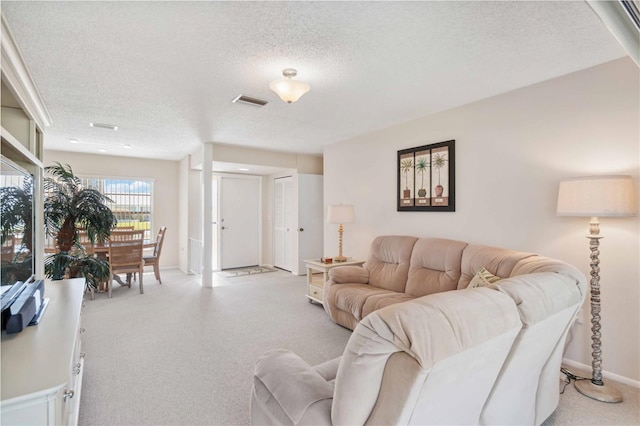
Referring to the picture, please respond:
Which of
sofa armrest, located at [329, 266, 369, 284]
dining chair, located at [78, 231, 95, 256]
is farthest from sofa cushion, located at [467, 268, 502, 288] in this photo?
dining chair, located at [78, 231, 95, 256]

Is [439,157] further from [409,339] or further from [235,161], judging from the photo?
[235,161]

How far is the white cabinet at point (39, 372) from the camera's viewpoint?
957 millimetres

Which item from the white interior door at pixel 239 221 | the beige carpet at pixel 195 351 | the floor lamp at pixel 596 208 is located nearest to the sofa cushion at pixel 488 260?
the floor lamp at pixel 596 208

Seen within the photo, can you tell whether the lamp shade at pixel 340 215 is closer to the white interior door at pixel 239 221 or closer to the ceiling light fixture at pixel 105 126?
the ceiling light fixture at pixel 105 126

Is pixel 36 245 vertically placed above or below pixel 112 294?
above

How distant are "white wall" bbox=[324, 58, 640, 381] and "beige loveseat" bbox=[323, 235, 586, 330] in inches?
13.0

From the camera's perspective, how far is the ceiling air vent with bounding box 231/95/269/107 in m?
3.06

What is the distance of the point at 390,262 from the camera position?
11.8ft

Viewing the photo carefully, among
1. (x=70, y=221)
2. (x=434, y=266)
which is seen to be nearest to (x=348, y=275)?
(x=434, y=266)

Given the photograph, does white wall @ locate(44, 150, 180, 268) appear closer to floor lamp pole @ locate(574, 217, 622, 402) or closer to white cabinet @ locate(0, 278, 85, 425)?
white cabinet @ locate(0, 278, 85, 425)

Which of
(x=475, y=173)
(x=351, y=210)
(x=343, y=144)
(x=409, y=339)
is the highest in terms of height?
(x=343, y=144)

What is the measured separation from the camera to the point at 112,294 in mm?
4637

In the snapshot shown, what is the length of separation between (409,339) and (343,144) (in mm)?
4265

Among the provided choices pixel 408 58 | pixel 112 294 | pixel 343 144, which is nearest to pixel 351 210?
pixel 343 144
